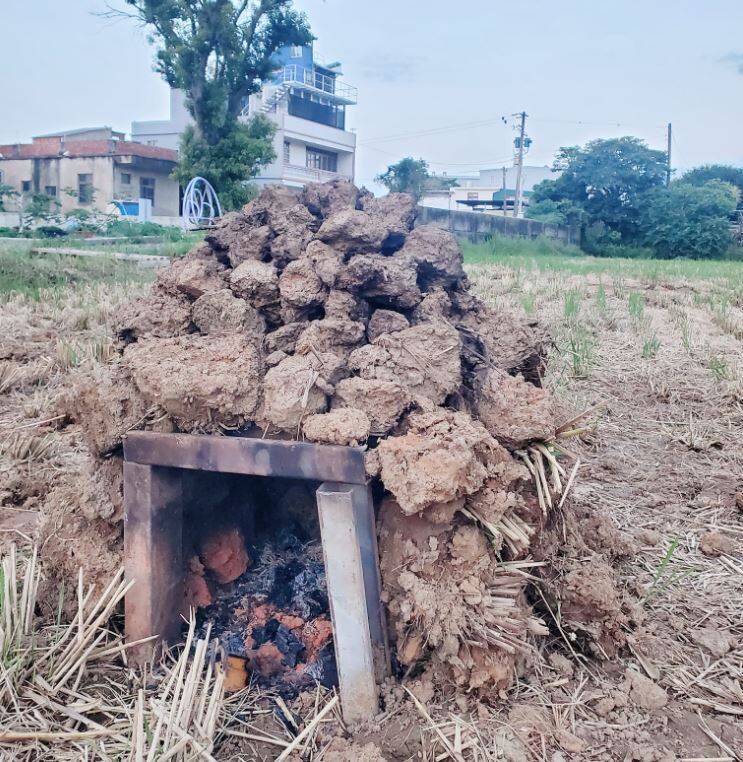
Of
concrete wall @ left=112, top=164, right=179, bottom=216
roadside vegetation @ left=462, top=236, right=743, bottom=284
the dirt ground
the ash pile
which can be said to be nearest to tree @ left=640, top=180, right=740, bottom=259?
roadside vegetation @ left=462, top=236, right=743, bottom=284

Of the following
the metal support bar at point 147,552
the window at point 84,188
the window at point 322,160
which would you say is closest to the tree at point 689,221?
the window at point 322,160

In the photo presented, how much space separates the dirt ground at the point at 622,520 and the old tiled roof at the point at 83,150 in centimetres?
2600

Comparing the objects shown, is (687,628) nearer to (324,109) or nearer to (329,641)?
(329,641)

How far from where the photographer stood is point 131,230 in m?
22.0

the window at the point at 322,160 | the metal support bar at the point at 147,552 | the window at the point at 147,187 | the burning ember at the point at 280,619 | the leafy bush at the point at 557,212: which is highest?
the window at the point at 322,160

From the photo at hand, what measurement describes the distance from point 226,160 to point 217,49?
3612 millimetres

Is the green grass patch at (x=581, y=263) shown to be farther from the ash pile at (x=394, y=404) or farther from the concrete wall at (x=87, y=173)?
the concrete wall at (x=87, y=173)

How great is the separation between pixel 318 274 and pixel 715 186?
3171 cm

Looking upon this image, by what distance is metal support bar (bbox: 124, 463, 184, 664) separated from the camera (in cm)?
236

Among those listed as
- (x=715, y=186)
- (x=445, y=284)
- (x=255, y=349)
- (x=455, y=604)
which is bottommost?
(x=455, y=604)

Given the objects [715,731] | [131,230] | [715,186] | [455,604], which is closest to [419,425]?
[455,604]

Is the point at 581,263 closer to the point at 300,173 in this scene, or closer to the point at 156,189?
the point at 156,189

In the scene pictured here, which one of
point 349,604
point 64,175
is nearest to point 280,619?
point 349,604

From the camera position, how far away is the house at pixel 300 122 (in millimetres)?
36281
